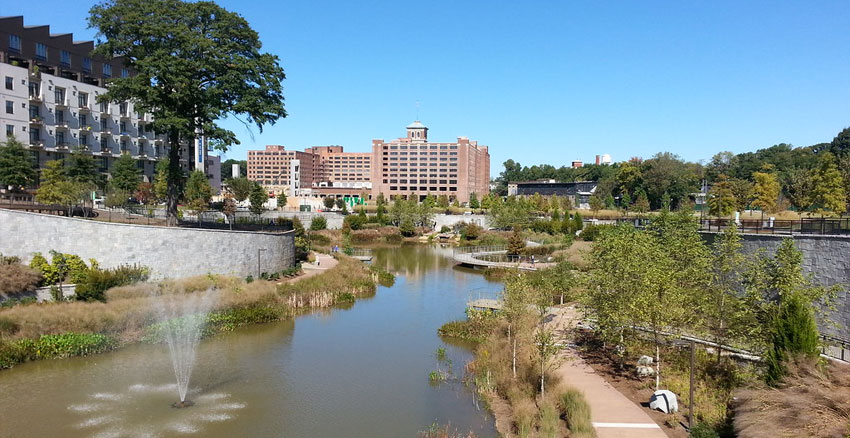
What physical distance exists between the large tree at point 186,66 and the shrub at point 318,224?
42.9 metres

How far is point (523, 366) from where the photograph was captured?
22.6m

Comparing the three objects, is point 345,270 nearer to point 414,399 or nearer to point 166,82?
point 166,82

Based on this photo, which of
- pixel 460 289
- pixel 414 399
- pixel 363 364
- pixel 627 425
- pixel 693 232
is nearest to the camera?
pixel 627 425

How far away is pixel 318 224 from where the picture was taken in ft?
277

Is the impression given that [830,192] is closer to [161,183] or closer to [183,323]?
[183,323]

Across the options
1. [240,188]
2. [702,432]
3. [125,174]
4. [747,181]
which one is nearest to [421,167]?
[240,188]

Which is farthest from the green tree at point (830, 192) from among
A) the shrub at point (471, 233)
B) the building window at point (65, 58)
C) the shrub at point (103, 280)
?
the building window at point (65, 58)

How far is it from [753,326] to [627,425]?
6.74 metres

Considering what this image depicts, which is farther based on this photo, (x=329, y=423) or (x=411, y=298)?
(x=411, y=298)

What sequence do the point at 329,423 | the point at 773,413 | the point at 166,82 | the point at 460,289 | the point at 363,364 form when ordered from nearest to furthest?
the point at 773,413 → the point at 329,423 → the point at 363,364 → the point at 166,82 → the point at 460,289

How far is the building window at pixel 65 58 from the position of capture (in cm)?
6869

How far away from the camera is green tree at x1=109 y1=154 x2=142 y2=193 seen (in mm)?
66000

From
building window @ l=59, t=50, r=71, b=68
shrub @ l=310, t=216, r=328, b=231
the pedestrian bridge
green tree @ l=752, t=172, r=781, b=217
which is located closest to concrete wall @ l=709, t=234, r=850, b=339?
the pedestrian bridge

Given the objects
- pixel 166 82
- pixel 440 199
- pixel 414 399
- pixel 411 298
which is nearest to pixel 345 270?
pixel 411 298
